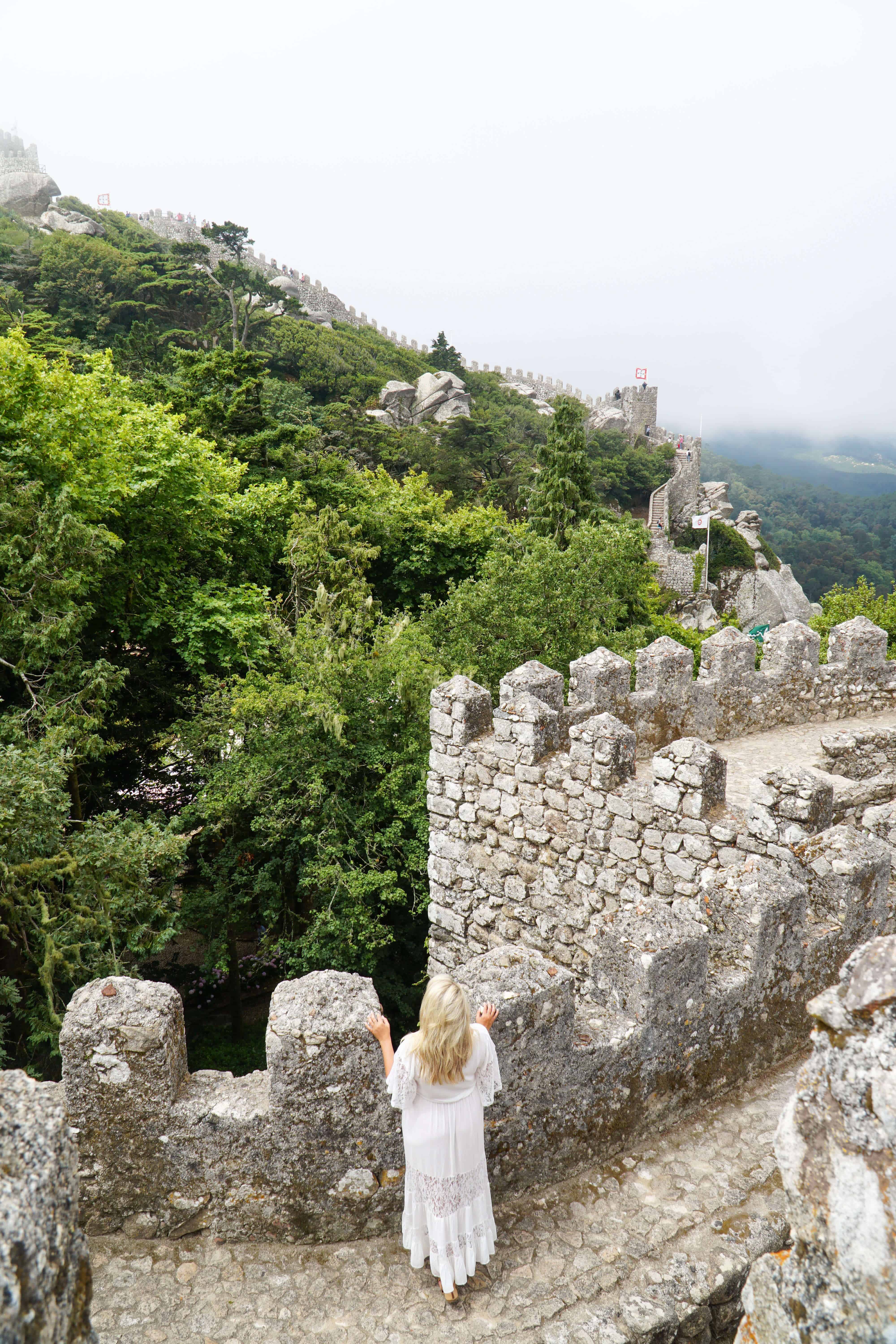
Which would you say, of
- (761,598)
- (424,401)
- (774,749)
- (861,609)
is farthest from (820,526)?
(774,749)

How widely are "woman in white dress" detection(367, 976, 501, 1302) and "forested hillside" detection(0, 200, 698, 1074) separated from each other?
5497mm

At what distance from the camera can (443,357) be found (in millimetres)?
55438

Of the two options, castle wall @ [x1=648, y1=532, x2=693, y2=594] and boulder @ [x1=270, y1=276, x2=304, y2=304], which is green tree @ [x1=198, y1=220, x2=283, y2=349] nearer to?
boulder @ [x1=270, y1=276, x2=304, y2=304]

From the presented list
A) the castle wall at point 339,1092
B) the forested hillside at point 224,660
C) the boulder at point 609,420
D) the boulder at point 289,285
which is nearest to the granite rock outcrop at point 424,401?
the boulder at point 609,420

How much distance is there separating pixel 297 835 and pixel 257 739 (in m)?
1.39

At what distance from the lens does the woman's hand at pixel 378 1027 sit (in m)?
3.00

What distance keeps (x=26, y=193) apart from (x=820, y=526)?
78140 mm

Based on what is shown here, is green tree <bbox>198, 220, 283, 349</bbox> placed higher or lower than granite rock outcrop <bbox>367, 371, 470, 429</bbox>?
higher

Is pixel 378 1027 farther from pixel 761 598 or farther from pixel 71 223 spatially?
pixel 71 223

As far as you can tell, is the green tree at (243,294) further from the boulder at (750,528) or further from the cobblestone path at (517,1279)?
the cobblestone path at (517,1279)

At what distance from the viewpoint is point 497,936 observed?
7.77m

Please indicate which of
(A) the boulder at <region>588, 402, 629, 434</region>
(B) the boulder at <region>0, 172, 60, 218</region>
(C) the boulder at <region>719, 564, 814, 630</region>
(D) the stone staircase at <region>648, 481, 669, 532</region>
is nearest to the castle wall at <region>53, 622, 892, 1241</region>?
(C) the boulder at <region>719, 564, 814, 630</region>

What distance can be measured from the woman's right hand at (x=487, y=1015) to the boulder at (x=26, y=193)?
79661 millimetres

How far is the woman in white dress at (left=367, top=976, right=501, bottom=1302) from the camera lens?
283 cm
